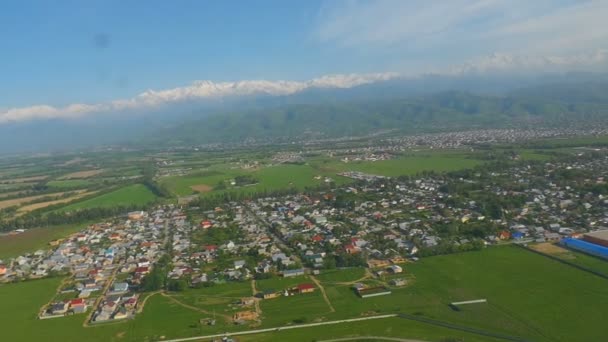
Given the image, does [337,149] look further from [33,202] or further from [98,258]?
[98,258]

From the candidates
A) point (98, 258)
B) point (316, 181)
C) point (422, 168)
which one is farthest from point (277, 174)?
point (98, 258)

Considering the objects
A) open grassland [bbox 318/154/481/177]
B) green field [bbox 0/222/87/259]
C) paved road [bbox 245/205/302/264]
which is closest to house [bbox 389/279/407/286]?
paved road [bbox 245/205/302/264]

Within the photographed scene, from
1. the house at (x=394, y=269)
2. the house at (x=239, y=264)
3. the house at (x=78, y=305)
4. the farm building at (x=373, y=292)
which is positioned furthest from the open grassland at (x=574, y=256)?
the house at (x=78, y=305)

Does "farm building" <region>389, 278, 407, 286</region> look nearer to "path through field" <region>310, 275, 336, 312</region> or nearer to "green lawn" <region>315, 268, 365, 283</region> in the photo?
"green lawn" <region>315, 268, 365, 283</region>

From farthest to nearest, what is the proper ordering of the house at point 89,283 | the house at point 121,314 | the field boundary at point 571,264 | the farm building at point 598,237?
the farm building at point 598,237 → the house at point 89,283 → the field boundary at point 571,264 → the house at point 121,314

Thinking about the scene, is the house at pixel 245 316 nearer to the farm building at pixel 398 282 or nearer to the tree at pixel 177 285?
the tree at pixel 177 285

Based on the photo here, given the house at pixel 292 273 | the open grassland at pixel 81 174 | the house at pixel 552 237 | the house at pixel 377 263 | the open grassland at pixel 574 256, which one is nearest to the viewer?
the open grassland at pixel 574 256
